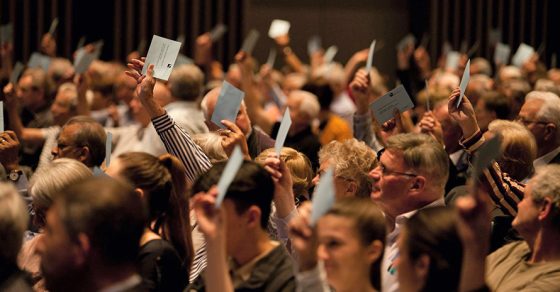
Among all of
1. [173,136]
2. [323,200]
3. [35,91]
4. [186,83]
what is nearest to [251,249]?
[323,200]

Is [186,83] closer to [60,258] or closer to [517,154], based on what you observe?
[517,154]

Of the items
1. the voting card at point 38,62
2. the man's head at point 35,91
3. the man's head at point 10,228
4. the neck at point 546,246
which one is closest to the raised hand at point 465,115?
the neck at point 546,246

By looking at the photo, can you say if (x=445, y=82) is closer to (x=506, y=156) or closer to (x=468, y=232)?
(x=506, y=156)

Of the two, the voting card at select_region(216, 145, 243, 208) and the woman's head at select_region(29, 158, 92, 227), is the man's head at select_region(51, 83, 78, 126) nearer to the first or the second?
the woman's head at select_region(29, 158, 92, 227)

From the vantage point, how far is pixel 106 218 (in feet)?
8.06

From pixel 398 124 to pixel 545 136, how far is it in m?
0.75

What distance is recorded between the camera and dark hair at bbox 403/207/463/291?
2.46 m

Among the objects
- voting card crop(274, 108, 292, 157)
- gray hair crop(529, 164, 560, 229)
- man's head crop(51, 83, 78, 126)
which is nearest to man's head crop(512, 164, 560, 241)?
gray hair crop(529, 164, 560, 229)

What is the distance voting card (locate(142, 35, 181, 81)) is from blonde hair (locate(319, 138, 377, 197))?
78 cm

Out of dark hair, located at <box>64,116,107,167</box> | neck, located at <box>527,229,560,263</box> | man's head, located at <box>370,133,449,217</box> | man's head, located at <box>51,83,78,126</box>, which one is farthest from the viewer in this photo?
man's head, located at <box>51,83,78,126</box>

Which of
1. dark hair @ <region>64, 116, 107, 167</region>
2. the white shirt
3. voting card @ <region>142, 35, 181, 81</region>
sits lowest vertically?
the white shirt

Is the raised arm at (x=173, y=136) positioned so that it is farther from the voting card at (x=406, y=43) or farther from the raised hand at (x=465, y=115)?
the voting card at (x=406, y=43)

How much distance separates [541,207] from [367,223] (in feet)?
2.55

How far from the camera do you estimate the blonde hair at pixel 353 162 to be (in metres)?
4.10
